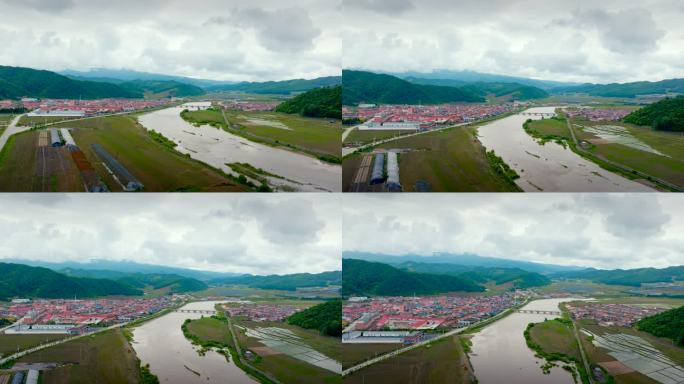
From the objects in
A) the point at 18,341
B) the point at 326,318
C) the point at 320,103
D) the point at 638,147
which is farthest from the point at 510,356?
the point at 18,341

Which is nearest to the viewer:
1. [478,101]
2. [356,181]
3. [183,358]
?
→ [356,181]

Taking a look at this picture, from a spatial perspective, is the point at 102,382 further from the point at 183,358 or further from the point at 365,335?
the point at 365,335

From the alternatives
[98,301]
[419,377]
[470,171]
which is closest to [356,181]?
[470,171]

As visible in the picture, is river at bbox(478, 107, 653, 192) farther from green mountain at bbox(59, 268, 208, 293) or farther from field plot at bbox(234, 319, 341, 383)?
green mountain at bbox(59, 268, 208, 293)

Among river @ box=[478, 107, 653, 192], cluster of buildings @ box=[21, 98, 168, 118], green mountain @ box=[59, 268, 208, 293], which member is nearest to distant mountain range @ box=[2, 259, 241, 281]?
green mountain @ box=[59, 268, 208, 293]

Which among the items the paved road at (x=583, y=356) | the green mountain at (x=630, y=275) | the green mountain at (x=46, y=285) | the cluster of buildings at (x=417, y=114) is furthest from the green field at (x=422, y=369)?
the green mountain at (x=46, y=285)

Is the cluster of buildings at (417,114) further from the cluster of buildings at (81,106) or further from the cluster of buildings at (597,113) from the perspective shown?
the cluster of buildings at (81,106)

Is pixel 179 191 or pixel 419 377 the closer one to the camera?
pixel 179 191
